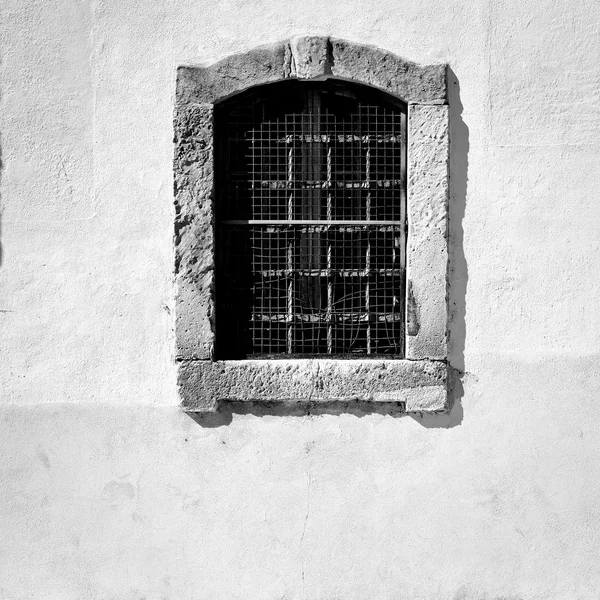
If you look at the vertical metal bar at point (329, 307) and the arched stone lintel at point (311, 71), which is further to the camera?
the vertical metal bar at point (329, 307)

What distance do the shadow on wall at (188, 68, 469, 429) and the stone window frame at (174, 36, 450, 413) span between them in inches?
2.2

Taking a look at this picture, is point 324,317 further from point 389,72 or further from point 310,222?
point 389,72

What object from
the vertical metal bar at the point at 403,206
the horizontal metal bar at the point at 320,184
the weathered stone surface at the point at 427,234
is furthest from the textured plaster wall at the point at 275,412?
the horizontal metal bar at the point at 320,184

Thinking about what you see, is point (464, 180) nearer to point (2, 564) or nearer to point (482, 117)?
point (482, 117)

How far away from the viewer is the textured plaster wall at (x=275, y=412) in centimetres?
332

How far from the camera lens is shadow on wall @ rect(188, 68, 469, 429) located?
334 cm

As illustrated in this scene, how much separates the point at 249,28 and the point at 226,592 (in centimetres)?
280

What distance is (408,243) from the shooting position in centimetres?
334

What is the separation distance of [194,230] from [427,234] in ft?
3.78

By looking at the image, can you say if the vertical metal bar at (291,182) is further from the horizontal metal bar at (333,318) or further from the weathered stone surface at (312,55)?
the horizontal metal bar at (333,318)

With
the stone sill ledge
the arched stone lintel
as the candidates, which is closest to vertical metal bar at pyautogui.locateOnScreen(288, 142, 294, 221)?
the arched stone lintel

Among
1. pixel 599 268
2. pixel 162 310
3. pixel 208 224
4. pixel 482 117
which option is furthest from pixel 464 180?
pixel 162 310

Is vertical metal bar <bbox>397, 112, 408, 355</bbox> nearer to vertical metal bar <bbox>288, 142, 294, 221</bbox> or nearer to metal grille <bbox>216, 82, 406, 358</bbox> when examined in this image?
metal grille <bbox>216, 82, 406, 358</bbox>

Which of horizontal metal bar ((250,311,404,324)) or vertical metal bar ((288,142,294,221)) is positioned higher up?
vertical metal bar ((288,142,294,221))
